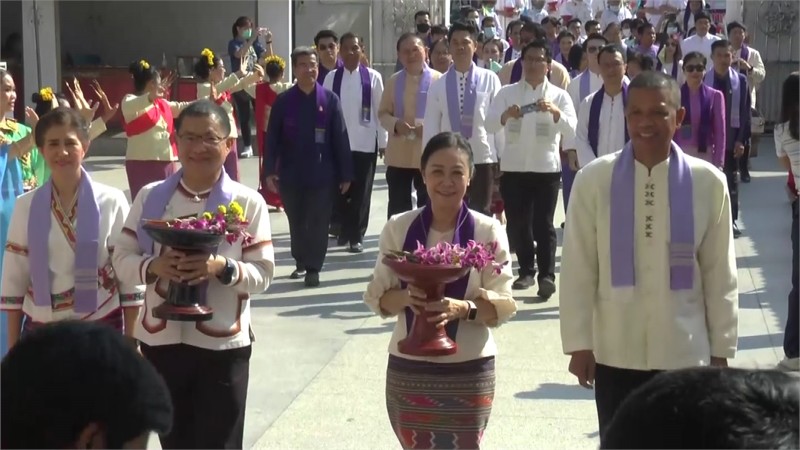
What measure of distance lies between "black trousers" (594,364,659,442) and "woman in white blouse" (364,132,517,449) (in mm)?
407

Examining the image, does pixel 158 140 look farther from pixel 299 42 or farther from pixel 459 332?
pixel 299 42

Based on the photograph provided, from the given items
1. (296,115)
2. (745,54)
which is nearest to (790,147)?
(296,115)

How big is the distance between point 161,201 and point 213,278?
0.38 meters

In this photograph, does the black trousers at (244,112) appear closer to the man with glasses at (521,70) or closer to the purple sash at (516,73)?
the man with glasses at (521,70)

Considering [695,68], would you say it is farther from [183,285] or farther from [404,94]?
[183,285]

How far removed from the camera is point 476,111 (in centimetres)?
1023

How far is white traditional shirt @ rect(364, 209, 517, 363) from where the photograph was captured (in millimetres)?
4832

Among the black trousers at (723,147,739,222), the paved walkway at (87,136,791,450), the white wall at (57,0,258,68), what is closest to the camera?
the paved walkway at (87,136,791,450)

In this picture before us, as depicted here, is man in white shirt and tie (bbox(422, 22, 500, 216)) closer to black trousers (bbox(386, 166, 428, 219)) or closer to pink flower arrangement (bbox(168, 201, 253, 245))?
black trousers (bbox(386, 166, 428, 219))

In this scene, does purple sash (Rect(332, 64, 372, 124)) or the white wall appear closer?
purple sash (Rect(332, 64, 372, 124))

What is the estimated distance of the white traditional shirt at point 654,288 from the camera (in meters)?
4.62

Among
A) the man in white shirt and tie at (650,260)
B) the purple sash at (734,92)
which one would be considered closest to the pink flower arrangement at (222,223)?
the man in white shirt and tie at (650,260)

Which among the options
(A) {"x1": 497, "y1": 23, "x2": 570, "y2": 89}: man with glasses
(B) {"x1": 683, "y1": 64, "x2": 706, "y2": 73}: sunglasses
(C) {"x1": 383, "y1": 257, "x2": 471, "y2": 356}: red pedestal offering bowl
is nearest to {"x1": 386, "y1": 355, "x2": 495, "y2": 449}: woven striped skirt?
(C) {"x1": 383, "y1": 257, "x2": 471, "y2": 356}: red pedestal offering bowl

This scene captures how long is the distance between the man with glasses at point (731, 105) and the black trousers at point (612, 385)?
7.29 meters
